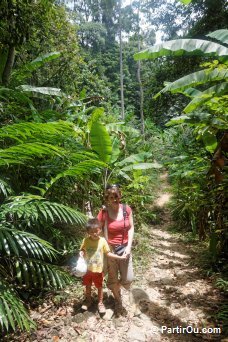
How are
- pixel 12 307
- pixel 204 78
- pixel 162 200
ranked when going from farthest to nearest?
pixel 162 200, pixel 204 78, pixel 12 307

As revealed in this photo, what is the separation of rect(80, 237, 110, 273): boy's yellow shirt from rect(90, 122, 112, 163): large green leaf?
6.56 ft

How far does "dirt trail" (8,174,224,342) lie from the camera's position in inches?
118

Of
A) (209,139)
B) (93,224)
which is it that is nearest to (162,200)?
(209,139)

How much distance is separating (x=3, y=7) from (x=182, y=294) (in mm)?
5136

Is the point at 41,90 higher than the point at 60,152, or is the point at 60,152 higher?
the point at 41,90

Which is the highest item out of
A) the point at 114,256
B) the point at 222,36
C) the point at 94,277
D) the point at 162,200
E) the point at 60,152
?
the point at 222,36

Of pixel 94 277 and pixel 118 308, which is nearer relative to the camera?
pixel 94 277

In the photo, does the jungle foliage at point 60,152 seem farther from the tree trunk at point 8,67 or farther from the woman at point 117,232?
the woman at point 117,232

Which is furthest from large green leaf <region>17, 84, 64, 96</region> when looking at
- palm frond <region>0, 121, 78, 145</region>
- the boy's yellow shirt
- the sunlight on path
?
the sunlight on path

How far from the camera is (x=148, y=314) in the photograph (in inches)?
137

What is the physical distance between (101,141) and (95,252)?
2127 mm

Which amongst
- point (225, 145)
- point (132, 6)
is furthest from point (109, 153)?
point (132, 6)

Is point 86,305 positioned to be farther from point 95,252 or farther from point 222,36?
point 222,36

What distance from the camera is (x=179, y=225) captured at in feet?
26.0
